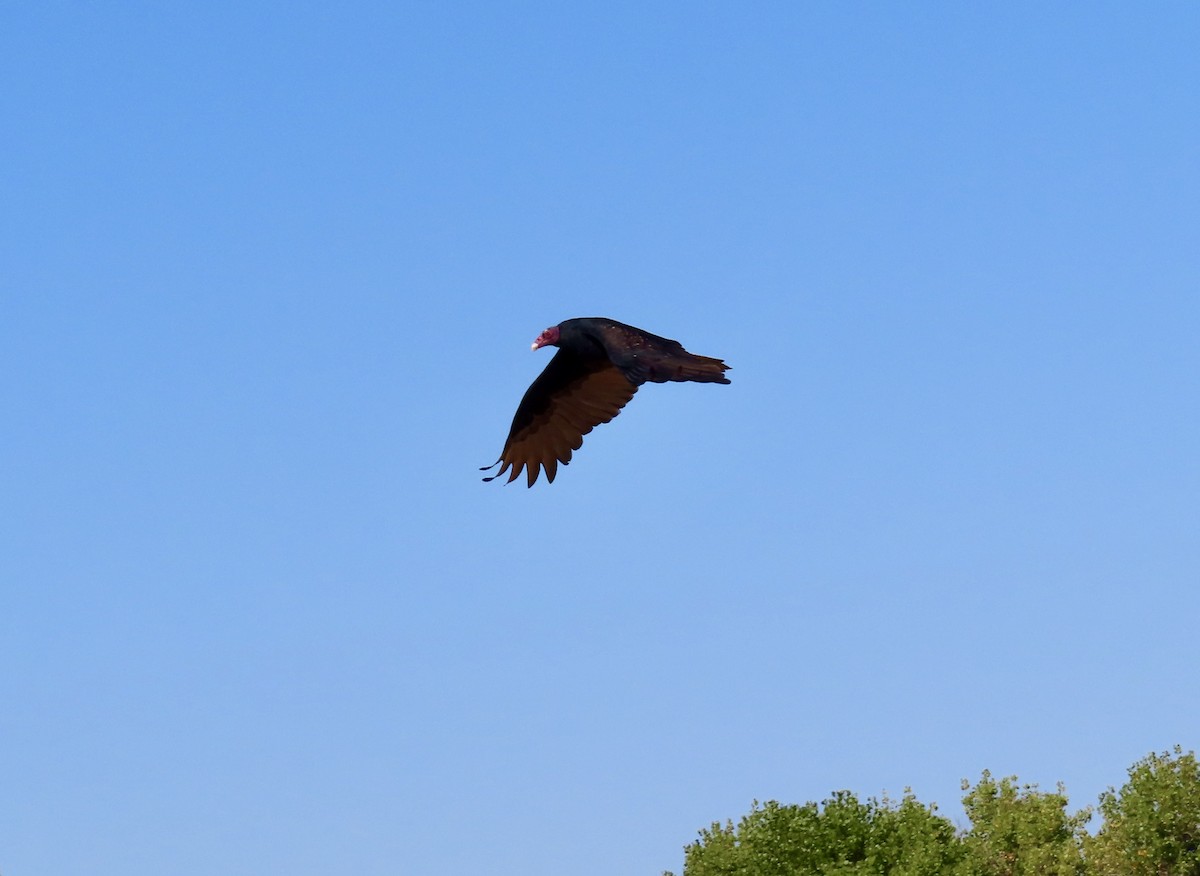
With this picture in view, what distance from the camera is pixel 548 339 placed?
19812mm

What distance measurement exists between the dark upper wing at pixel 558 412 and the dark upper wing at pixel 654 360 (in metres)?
3.98

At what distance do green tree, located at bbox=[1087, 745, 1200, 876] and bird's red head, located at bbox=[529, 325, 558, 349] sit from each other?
33.3m

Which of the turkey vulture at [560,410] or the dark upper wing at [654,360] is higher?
the turkey vulture at [560,410]

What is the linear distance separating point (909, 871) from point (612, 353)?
1004 inches

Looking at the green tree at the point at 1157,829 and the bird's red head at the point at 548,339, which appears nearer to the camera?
the bird's red head at the point at 548,339

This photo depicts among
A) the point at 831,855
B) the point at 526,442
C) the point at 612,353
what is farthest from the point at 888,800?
the point at 612,353

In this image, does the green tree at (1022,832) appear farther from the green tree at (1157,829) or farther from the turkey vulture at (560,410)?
the turkey vulture at (560,410)

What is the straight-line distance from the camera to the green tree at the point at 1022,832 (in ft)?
155

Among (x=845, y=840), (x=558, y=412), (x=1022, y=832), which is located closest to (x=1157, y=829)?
(x=1022, y=832)

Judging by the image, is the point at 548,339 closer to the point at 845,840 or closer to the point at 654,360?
the point at 654,360

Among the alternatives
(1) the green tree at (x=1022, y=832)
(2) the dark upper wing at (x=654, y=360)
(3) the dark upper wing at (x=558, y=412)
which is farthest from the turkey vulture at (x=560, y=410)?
(1) the green tree at (x=1022, y=832)

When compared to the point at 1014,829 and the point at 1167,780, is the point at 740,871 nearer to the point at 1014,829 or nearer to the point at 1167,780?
the point at 1014,829

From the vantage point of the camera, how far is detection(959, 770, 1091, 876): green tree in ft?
155

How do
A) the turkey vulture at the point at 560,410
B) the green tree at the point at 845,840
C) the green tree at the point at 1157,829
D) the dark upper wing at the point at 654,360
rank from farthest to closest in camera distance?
the green tree at the point at 1157,829, the green tree at the point at 845,840, the turkey vulture at the point at 560,410, the dark upper wing at the point at 654,360
